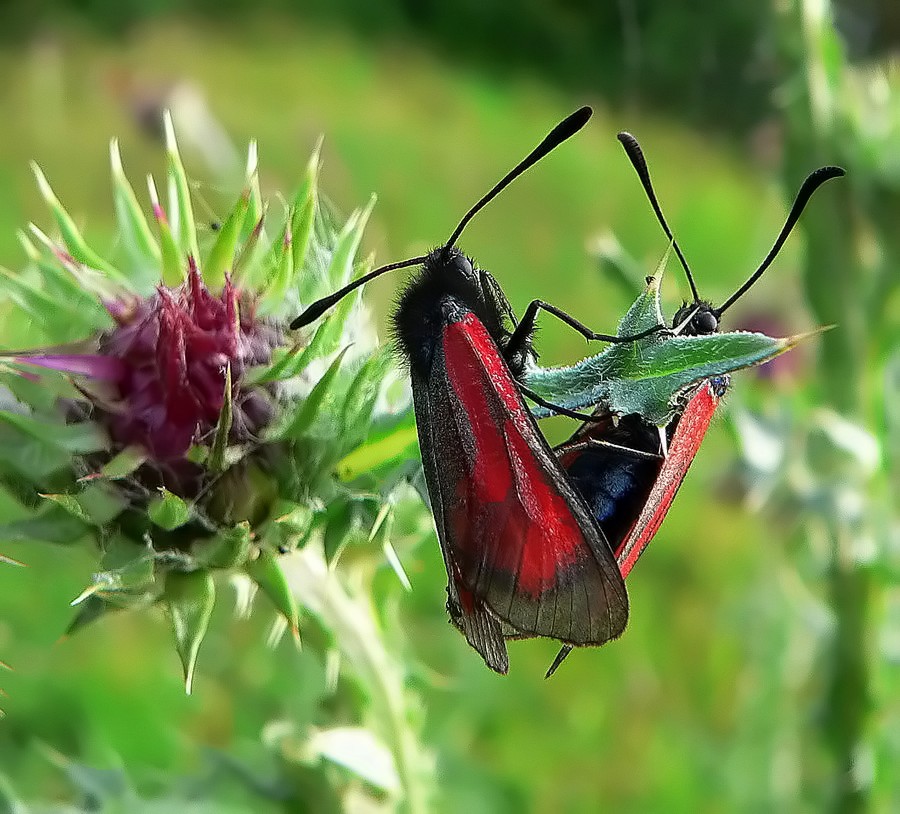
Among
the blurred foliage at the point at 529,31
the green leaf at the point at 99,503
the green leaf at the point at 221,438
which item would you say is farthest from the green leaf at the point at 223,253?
the blurred foliage at the point at 529,31

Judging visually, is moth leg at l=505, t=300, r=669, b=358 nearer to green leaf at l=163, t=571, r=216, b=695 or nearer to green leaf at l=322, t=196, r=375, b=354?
green leaf at l=322, t=196, r=375, b=354

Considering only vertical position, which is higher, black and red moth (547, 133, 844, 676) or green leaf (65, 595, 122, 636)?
black and red moth (547, 133, 844, 676)

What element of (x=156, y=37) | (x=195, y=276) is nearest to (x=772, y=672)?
(x=195, y=276)

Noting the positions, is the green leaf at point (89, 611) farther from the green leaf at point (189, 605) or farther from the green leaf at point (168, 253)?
the green leaf at point (168, 253)

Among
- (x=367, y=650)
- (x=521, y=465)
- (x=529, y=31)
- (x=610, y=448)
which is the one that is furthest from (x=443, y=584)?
(x=529, y=31)

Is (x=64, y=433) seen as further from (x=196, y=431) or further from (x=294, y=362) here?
(x=294, y=362)

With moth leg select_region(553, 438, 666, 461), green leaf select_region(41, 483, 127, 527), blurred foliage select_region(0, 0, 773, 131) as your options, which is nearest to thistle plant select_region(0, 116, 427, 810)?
green leaf select_region(41, 483, 127, 527)
